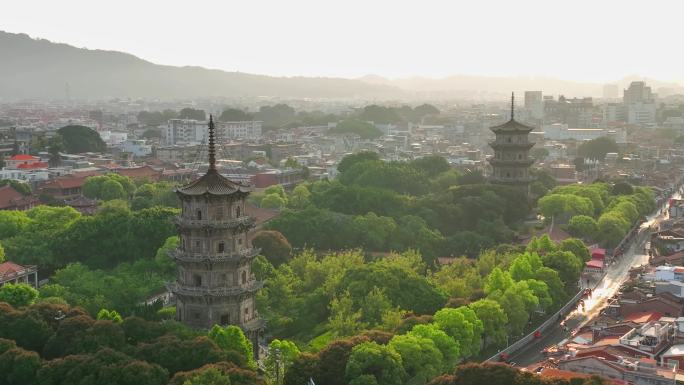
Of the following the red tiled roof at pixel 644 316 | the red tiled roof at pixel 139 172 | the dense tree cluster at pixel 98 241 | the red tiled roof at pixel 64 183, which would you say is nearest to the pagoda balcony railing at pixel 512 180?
the red tiled roof at pixel 644 316

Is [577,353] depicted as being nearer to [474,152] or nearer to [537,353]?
[537,353]

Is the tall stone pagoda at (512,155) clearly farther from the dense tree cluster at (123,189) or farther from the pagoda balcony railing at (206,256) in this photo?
the pagoda balcony railing at (206,256)

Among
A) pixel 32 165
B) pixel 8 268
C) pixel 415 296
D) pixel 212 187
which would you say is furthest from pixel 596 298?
pixel 32 165

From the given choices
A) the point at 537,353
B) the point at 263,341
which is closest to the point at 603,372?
the point at 537,353

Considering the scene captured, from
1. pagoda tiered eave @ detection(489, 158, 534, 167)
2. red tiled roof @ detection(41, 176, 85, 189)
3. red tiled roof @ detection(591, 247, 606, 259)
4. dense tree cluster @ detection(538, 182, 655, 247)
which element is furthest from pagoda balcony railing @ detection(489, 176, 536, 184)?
red tiled roof @ detection(41, 176, 85, 189)

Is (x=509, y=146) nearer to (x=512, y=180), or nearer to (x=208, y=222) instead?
(x=512, y=180)

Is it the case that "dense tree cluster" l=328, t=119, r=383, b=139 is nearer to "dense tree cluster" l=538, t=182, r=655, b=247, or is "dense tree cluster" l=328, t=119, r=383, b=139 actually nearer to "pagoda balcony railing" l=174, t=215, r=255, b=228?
"dense tree cluster" l=538, t=182, r=655, b=247
